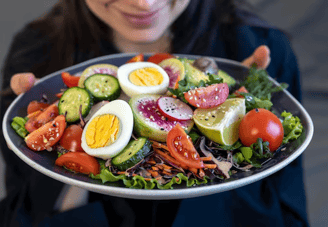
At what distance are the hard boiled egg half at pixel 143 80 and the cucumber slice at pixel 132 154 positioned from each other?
0.30 meters

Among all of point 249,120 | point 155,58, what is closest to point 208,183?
point 249,120

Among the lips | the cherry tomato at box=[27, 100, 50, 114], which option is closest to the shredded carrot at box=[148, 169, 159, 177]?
the cherry tomato at box=[27, 100, 50, 114]

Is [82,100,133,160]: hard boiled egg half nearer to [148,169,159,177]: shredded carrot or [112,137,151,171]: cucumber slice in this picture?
[112,137,151,171]: cucumber slice

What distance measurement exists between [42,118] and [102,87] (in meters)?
0.32

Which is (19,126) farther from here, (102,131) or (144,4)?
(144,4)

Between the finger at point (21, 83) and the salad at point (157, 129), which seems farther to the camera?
the finger at point (21, 83)

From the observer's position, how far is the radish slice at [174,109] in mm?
1281

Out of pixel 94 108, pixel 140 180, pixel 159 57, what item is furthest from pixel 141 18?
pixel 140 180

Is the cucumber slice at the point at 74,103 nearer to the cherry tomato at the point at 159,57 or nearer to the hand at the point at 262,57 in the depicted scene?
the cherry tomato at the point at 159,57

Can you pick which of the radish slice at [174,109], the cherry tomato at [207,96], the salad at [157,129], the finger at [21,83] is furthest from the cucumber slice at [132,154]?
the finger at [21,83]

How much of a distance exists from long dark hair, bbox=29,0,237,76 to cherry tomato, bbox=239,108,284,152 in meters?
1.28

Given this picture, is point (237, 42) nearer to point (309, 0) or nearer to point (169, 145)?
point (309, 0)

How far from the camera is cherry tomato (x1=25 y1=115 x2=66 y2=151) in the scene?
1.26 m

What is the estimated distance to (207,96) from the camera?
1.30 metres
